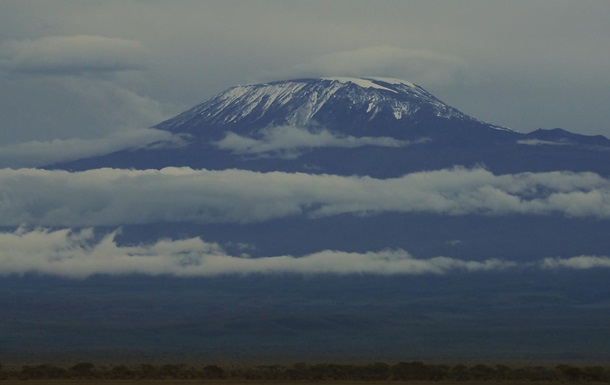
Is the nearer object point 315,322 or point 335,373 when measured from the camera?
point 335,373

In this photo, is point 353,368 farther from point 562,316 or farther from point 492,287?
point 492,287

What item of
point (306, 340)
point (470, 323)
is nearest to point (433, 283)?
point (470, 323)

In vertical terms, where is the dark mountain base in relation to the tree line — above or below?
above

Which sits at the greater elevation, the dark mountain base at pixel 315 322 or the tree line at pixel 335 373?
the dark mountain base at pixel 315 322

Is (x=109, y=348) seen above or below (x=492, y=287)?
below

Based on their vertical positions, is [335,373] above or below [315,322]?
below

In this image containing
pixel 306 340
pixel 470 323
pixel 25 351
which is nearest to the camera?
pixel 25 351

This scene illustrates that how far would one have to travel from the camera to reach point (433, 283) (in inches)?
7830

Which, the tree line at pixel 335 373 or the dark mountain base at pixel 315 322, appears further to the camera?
the dark mountain base at pixel 315 322

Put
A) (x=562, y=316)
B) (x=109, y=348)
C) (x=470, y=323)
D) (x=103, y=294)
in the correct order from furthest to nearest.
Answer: (x=103, y=294) < (x=562, y=316) < (x=470, y=323) < (x=109, y=348)

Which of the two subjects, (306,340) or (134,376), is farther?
(306,340)

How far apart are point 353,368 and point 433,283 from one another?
128456mm

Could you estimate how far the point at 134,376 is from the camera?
6781 cm

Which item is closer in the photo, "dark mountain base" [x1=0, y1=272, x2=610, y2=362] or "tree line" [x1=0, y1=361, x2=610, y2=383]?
"tree line" [x1=0, y1=361, x2=610, y2=383]
